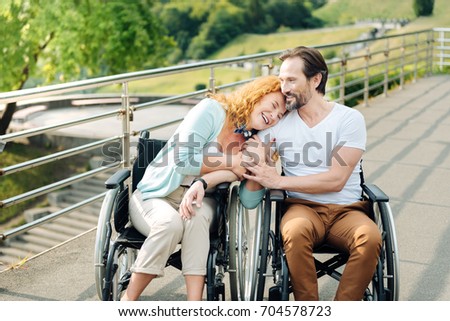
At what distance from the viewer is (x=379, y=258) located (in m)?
2.72

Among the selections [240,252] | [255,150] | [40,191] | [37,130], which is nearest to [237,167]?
[255,150]

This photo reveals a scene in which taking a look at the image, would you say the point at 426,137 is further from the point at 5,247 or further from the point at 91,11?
the point at 91,11

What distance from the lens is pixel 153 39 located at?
23578 millimetres

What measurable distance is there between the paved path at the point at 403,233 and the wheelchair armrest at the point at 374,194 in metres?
0.56

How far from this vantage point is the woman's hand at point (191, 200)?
2.73 meters

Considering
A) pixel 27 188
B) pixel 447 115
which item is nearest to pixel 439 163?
pixel 447 115

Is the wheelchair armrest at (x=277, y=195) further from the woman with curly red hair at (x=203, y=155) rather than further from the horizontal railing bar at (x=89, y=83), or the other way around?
the horizontal railing bar at (x=89, y=83)

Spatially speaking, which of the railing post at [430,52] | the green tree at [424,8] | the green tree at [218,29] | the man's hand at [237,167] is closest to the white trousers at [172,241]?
the man's hand at [237,167]

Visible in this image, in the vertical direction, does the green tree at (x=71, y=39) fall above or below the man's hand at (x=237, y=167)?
below

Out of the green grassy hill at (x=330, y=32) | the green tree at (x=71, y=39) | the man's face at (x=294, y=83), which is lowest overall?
the green grassy hill at (x=330, y=32)

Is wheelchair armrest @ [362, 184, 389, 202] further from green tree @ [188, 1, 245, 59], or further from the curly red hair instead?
green tree @ [188, 1, 245, 59]

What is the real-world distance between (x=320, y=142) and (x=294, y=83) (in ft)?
0.82

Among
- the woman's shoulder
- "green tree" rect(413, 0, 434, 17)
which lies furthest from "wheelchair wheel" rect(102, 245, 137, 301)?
"green tree" rect(413, 0, 434, 17)

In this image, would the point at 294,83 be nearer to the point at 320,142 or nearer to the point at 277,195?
→ the point at 320,142
